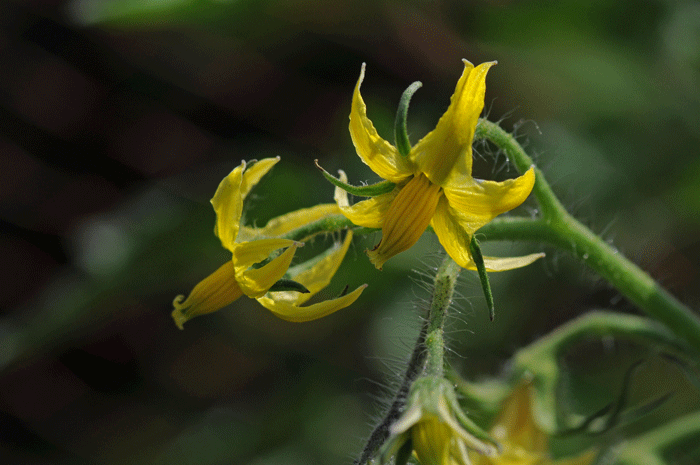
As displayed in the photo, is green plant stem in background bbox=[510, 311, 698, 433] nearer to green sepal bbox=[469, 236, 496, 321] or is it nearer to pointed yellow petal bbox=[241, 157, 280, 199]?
green sepal bbox=[469, 236, 496, 321]

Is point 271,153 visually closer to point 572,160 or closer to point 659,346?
point 572,160

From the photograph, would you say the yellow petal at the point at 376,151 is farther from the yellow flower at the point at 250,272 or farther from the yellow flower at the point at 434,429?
the yellow flower at the point at 434,429

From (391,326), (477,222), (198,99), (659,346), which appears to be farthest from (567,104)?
(477,222)

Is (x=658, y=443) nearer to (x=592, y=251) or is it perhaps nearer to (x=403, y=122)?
(x=592, y=251)

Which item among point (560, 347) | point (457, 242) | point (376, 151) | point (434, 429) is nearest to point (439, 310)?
point (457, 242)

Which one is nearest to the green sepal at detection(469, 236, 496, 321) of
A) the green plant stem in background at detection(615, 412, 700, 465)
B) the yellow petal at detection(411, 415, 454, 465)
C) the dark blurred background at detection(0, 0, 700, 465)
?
the yellow petal at detection(411, 415, 454, 465)

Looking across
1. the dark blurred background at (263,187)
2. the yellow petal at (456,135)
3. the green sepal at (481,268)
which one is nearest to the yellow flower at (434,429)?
the green sepal at (481,268)
